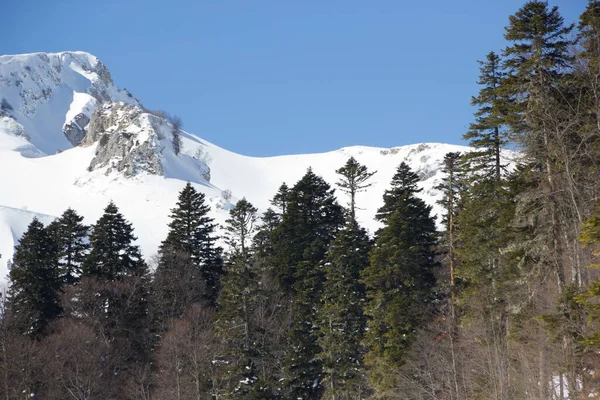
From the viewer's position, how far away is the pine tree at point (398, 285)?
1468 inches

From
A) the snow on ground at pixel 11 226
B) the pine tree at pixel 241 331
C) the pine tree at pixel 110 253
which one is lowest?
the pine tree at pixel 241 331

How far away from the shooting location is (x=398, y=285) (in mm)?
39938

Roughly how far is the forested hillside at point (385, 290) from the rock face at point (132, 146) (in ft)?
326

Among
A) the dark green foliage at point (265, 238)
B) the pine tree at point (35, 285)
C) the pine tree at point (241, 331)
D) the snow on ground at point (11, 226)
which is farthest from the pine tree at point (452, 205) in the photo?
the snow on ground at point (11, 226)

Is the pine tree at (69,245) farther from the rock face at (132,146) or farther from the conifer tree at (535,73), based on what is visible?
the rock face at (132,146)

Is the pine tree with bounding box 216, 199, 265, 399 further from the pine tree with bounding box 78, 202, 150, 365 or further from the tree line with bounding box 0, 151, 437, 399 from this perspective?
the pine tree with bounding box 78, 202, 150, 365

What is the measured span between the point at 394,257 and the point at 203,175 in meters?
139

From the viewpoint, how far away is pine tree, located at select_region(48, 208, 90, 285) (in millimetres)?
54250

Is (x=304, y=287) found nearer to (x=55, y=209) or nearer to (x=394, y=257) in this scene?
(x=394, y=257)

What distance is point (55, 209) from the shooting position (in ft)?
453

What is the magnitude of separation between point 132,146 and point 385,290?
13216 centimetres

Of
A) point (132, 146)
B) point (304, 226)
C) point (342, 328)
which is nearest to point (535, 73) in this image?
point (342, 328)

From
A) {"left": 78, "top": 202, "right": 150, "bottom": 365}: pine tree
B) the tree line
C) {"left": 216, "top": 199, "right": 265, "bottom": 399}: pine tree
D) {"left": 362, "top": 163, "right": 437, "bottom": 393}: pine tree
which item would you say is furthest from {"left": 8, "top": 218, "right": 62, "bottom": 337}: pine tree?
{"left": 362, "top": 163, "right": 437, "bottom": 393}: pine tree

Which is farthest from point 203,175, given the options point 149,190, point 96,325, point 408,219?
point 408,219
